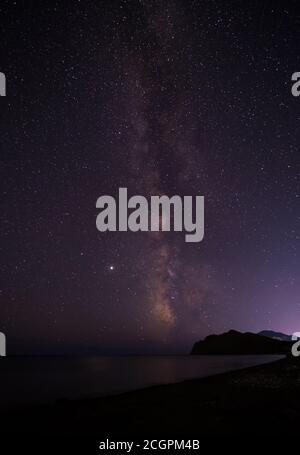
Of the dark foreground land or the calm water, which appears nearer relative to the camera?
the dark foreground land

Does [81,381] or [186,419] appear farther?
[81,381]

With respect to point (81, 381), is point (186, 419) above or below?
above

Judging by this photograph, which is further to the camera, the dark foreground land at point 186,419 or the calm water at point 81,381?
the calm water at point 81,381
